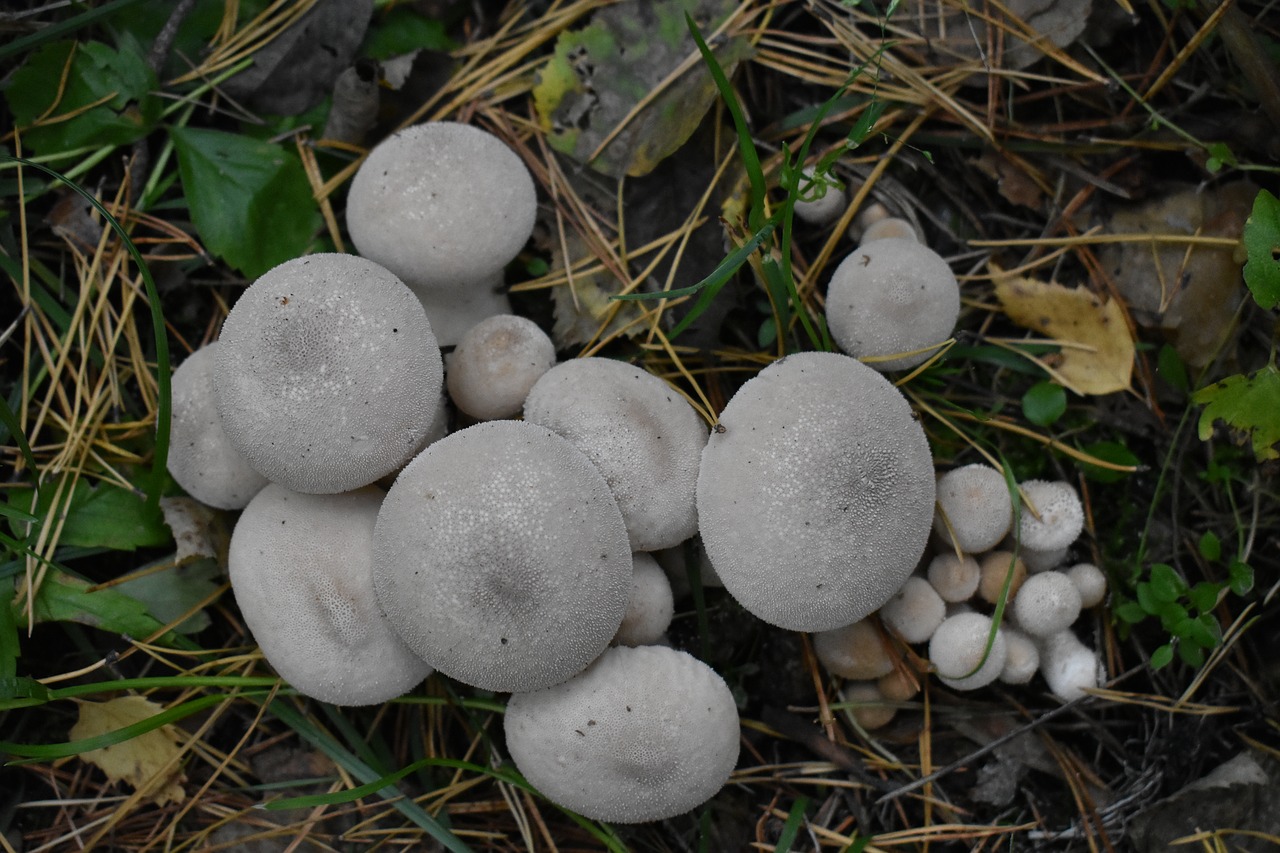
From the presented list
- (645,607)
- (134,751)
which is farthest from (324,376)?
(134,751)

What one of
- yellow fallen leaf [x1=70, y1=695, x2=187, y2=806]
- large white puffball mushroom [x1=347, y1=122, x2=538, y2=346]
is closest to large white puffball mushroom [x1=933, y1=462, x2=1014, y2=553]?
large white puffball mushroom [x1=347, y1=122, x2=538, y2=346]

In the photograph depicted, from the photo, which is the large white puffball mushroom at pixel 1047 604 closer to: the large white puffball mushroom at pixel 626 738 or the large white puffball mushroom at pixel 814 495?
the large white puffball mushroom at pixel 814 495

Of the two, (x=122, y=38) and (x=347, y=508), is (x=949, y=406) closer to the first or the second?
(x=347, y=508)

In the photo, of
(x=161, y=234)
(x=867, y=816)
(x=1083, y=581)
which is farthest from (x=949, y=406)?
(x=161, y=234)

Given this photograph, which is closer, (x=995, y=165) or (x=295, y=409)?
(x=295, y=409)

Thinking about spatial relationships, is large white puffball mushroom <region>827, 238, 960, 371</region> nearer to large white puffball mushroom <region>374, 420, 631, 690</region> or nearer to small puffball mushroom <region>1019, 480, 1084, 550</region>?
small puffball mushroom <region>1019, 480, 1084, 550</region>

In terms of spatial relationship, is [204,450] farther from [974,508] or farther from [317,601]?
[974,508]

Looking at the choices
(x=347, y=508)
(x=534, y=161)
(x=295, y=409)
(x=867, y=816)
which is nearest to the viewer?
(x=295, y=409)
